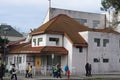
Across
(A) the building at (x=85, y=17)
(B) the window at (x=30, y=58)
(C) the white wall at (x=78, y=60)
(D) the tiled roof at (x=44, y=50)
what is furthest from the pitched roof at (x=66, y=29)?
(A) the building at (x=85, y=17)

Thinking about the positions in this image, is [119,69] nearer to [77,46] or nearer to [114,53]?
[114,53]

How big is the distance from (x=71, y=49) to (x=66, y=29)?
4.46m

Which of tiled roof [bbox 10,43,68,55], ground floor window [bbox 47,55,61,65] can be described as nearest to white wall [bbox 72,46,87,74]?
tiled roof [bbox 10,43,68,55]

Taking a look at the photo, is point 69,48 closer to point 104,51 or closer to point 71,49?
point 71,49

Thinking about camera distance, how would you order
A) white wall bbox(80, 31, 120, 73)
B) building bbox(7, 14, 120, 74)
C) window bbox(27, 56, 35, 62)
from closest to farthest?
building bbox(7, 14, 120, 74), white wall bbox(80, 31, 120, 73), window bbox(27, 56, 35, 62)

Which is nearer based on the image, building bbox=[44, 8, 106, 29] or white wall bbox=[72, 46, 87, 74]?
white wall bbox=[72, 46, 87, 74]

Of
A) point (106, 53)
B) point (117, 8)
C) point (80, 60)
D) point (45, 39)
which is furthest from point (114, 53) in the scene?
point (117, 8)

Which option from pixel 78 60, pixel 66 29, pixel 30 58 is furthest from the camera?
pixel 66 29

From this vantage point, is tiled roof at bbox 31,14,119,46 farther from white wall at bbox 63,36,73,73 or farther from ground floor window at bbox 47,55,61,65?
ground floor window at bbox 47,55,61,65

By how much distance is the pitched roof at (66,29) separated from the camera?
5231cm

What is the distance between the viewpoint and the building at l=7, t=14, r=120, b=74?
51.5m

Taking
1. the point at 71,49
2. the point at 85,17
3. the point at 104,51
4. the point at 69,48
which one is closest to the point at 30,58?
the point at 69,48

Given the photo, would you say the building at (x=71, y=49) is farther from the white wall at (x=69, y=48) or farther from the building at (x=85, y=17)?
the building at (x=85, y=17)

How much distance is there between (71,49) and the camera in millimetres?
51406
